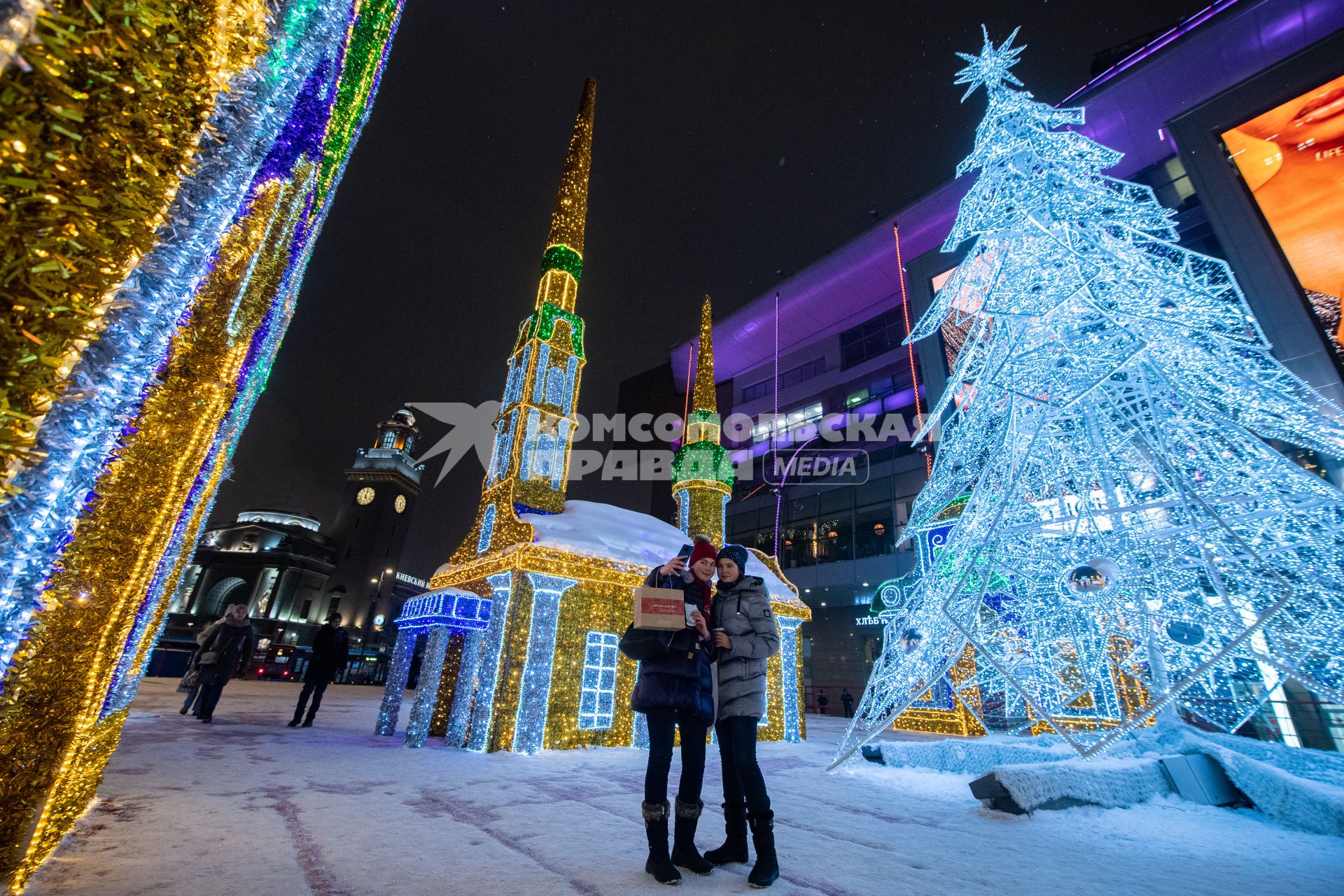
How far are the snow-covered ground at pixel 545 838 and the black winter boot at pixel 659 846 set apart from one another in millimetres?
74

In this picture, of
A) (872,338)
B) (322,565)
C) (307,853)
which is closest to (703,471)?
(307,853)

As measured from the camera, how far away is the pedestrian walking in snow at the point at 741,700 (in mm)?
2797

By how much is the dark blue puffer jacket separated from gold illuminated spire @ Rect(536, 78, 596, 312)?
840 cm

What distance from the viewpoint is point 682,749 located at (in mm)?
2865

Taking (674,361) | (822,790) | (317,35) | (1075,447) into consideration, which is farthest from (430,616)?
(674,361)

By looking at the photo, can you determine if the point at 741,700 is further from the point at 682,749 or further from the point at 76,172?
the point at 76,172

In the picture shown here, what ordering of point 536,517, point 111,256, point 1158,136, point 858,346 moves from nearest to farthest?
point 111,256 < point 536,517 < point 1158,136 < point 858,346

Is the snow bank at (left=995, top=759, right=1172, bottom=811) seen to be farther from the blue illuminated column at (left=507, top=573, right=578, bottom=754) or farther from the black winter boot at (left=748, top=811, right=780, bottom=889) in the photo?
the blue illuminated column at (left=507, top=573, right=578, bottom=754)

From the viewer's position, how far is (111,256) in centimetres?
140

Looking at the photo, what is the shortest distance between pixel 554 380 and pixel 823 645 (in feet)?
67.9

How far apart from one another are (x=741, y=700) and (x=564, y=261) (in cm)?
924

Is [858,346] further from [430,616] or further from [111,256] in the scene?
[111,256]

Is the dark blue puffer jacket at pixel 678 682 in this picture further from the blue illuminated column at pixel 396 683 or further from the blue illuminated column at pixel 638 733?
the blue illuminated column at pixel 396 683

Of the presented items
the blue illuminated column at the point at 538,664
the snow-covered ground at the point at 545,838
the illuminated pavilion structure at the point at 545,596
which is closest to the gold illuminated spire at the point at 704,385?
the illuminated pavilion structure at the point at 545,596
